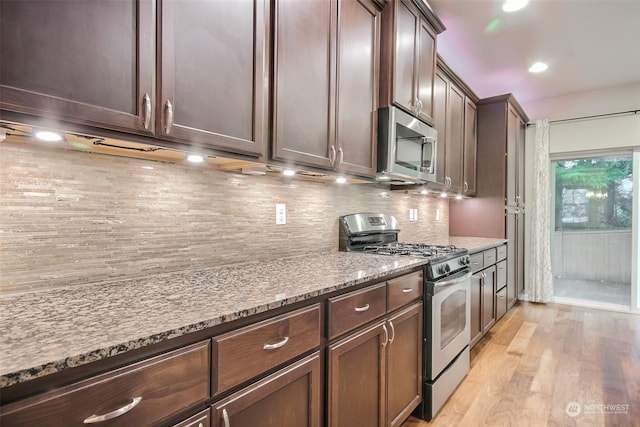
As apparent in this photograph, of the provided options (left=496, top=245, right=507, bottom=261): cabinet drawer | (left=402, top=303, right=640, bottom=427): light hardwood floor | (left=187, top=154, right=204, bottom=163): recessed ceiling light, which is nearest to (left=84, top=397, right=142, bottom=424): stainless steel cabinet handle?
(left=187, top=154, right=204, bottom=163): recessed ceiling light

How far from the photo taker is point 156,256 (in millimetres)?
1339

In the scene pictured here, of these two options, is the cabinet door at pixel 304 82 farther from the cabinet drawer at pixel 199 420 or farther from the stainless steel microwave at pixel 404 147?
the cabinet drawer at pixel 199 420

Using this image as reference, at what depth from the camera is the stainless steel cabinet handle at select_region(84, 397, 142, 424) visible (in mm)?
648

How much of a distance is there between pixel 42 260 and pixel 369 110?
167cm

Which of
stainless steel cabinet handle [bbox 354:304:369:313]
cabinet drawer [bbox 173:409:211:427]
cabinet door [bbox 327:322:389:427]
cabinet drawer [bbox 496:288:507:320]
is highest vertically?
stainless steel cabinet handle [bbox 354:304:369:313]

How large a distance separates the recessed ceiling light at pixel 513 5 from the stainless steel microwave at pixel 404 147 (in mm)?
1007

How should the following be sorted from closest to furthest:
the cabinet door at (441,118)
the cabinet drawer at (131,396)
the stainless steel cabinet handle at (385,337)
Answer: the cabinet drawer at (131,396)
the stainless steel cabinet handle at (385,337)
the cabinet door at (441,118)

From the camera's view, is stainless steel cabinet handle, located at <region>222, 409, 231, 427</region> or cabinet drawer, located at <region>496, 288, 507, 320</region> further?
cabinet drawer, located at <region>496, 288, 507, 320</region>

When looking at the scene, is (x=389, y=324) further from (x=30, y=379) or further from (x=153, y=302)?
(x=30, y=379)

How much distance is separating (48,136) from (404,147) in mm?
1829

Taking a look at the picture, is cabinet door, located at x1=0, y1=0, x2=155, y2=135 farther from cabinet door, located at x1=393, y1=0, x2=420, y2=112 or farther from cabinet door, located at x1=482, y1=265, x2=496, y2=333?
cabinet door, located at x1=482, y1=265, x2=496, y2=333

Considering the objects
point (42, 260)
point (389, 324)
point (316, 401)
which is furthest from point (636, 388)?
point (42, 260)

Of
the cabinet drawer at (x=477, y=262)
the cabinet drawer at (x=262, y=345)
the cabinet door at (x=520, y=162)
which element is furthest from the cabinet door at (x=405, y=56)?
the cabinet door at (x=520, y=162)

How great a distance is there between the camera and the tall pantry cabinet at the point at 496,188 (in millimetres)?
3840
